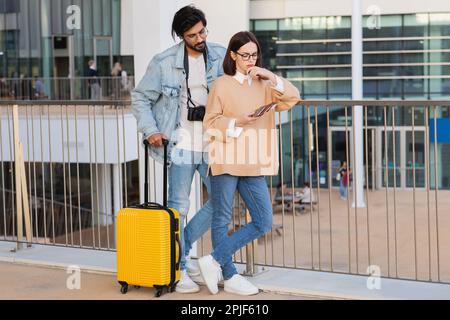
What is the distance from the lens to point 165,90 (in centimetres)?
515

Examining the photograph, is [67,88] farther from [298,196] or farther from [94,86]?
[298,196]

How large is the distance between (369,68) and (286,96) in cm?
3070

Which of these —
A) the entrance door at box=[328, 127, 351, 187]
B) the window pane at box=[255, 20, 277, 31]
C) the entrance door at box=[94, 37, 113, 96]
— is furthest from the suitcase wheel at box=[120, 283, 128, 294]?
the entrance door at box=[94, 37, 113, 96]

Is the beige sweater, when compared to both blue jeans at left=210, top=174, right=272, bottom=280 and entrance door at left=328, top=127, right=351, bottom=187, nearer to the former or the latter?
blue jeans at left=210, top=174, right=272, bottom=280

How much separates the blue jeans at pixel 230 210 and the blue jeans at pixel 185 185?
0.71ft

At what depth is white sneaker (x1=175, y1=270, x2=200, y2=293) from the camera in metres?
5.20

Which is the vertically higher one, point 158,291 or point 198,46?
point 198,46

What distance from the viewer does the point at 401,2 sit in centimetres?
3384

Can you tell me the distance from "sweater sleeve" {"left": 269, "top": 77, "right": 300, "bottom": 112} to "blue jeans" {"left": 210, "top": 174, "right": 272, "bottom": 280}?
0.45 m

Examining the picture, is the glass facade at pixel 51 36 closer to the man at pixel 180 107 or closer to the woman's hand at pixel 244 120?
the man at pixel 180 107

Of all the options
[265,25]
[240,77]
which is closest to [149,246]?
[240,77]

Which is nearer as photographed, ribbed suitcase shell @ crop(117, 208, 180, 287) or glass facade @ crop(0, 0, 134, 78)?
ribbed suitcase shell @ crop(117, 208, 180, 287)

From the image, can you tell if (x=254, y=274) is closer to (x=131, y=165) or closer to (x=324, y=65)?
(x=131, y=165)
